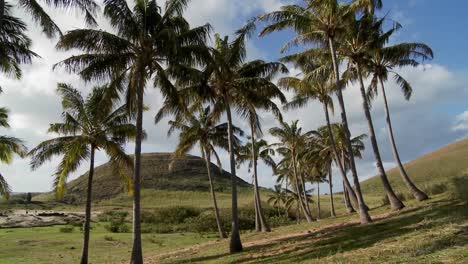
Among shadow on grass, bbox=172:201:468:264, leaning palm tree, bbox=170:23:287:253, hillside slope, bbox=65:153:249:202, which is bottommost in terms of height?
shadow on grass, bbox=172:201:468:264

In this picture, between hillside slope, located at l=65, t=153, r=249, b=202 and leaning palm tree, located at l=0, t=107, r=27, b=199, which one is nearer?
leaning palm tree, located at l=0, t=107, r=27, b=199

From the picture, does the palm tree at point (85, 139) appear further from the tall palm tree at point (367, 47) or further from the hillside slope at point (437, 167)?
the hillside slope at point (437, 167)

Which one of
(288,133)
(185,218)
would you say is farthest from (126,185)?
(185,218)

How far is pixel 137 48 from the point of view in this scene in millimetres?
19172

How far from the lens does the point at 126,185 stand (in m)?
24.0

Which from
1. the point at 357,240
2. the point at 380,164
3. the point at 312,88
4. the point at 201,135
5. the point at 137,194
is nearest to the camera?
the point at 357,240

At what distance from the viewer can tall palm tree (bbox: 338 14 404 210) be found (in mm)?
23250

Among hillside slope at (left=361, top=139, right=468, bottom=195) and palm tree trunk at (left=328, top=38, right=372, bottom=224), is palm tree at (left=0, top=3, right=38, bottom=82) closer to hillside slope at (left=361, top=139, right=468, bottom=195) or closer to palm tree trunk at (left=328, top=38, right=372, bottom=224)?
palm tree trunk at (left=328, top=38, right=372, bottom=224)

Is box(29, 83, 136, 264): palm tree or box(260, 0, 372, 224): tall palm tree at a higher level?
box(260, 0, 372, 224): tall palm tree

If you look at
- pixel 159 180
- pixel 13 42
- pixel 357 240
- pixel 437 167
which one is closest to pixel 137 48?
pixel 13 42

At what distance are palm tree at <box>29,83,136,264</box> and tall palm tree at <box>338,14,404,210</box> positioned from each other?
12.8 m

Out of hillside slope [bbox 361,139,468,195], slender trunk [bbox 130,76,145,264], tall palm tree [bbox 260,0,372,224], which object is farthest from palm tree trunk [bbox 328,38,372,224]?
hillside slope [bbox 361,139,468,195]

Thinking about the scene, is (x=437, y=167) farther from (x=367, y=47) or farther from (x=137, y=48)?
(x=137, y=48)

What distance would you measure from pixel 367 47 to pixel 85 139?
16.3 meters
